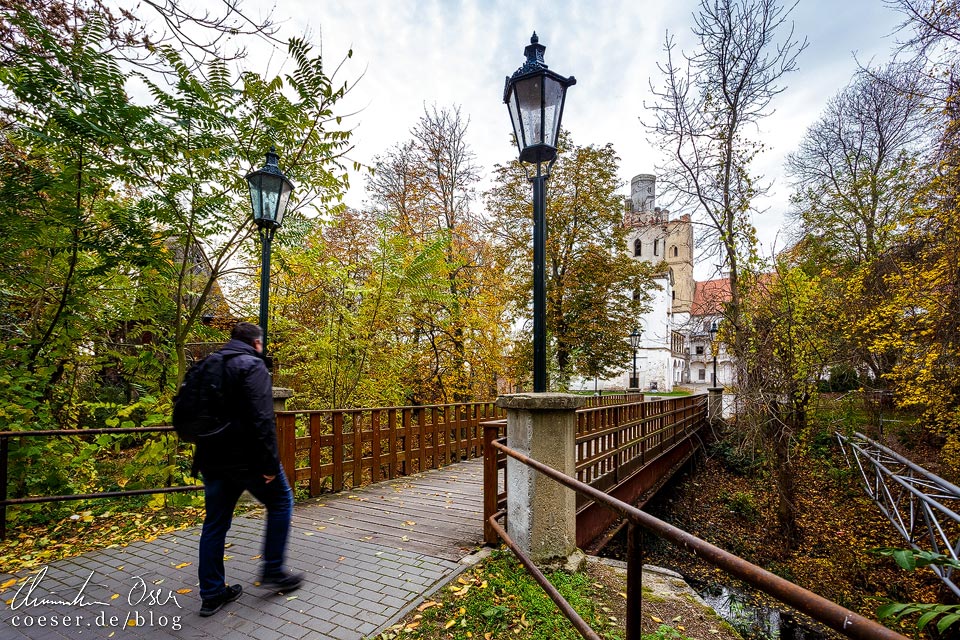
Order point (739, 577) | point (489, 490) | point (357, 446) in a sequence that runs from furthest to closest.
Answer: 1. point (357, 446)
2. point (489, 490)
3. point (739, 577)

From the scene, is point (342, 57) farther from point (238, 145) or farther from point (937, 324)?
point (937, 324)

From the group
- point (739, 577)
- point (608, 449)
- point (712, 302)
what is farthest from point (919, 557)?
point (712, 302)

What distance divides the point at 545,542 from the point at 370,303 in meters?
5.57

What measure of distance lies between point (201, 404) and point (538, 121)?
133 inches

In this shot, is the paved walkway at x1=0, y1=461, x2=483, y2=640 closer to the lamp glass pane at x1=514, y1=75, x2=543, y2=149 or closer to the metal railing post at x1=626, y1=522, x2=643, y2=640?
the metal railing post at x1=626, y1=522, x2=643, y2=640

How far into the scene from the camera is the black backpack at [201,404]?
9.48 ft

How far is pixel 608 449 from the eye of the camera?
7078mm

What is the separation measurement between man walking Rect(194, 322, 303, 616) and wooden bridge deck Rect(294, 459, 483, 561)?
1638mm

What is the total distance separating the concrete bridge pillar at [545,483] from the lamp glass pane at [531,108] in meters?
2.26

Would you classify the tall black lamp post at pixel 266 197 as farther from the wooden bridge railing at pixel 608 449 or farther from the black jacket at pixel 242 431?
the wooden bridge railing at pixel 608 449

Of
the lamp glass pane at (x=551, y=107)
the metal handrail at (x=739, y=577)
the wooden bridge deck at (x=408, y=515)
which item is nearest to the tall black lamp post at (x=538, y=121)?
the lamp glass pane at (x=551, y=107)

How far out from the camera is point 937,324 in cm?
819

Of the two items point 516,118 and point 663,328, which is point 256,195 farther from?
point 663,328

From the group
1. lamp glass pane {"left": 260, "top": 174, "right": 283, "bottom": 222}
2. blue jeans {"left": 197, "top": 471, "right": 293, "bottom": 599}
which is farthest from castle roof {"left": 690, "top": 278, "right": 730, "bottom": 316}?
A: blue jeans {"left": 197, "top": 471, "right": 293, "bottom": 599}
